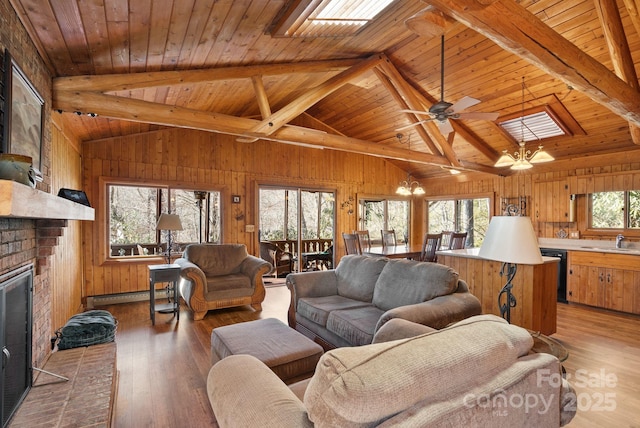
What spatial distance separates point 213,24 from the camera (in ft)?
8.71

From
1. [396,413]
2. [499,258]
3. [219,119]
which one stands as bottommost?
[396,413]

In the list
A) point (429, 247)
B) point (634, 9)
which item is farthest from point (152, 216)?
point (634, 9)

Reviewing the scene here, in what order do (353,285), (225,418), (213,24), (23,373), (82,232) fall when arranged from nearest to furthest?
(225,418) < (23,373) < (213,24) < (353,285) < (82,232)

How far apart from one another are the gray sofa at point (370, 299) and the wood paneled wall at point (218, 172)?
3.21 m

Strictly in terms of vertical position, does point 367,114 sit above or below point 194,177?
above

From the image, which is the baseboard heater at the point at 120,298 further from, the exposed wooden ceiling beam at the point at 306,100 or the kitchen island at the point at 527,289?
the kitchen island at the point at 527,289

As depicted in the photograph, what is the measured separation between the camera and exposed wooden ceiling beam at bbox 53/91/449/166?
2932mm

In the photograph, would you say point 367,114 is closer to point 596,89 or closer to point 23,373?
point 596,89

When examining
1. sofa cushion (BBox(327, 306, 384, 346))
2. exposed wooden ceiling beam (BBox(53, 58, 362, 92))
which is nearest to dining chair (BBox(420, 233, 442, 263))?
sofa cushion (BBox(327, 306, 384, 346))

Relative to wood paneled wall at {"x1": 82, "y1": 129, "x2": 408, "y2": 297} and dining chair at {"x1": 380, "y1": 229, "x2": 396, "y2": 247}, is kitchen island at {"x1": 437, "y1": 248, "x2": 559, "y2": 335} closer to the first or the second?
dining chair at {"x1": 380, "y1": 229, "x2": 396, "y2": 247}

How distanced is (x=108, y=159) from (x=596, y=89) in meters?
6.39

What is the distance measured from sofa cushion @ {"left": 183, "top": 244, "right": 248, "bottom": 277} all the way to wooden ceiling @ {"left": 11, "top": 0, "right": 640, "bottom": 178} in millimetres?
1789

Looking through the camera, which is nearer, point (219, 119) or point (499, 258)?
point (499, 258)

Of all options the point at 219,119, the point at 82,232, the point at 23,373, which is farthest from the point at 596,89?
the point at 82,232
